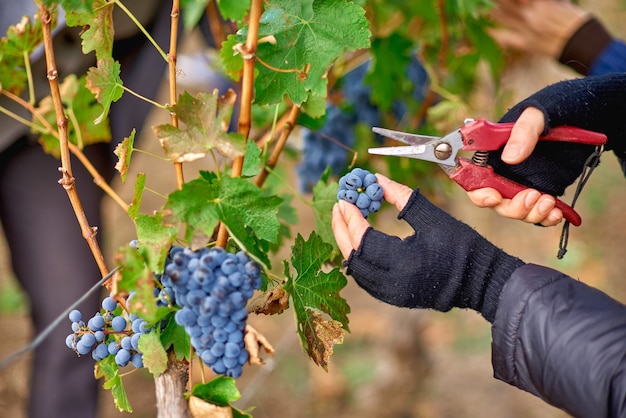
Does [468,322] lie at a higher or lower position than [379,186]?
lower

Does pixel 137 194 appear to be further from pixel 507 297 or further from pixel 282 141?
pixel 507 297

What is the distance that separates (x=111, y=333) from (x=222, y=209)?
0.74 feet

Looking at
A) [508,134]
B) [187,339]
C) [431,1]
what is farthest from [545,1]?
[187,339]

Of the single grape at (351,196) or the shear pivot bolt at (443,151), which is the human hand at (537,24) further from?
the single grape at (351,196)

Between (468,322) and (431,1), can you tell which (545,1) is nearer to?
(431,1)

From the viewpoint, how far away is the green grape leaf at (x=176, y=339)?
2.61ft

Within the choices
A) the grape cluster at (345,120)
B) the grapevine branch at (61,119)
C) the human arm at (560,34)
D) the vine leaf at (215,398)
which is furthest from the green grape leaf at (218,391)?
the human arm at (560,34)

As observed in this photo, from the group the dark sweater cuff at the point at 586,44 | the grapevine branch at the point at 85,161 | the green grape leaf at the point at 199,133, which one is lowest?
the dark sweater cuff at the point at 586,44

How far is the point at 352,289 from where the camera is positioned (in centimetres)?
350

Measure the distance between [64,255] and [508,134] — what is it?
3.94 ft

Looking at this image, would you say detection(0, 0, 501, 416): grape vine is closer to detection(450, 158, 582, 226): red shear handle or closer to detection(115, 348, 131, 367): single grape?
detection(115, 348, 131, 367): single grape

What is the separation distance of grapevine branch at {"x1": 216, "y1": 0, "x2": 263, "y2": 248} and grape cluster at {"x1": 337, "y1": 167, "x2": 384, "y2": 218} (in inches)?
6.7

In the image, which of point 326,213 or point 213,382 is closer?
point 213,382

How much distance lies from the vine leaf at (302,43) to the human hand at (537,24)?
118 cm
